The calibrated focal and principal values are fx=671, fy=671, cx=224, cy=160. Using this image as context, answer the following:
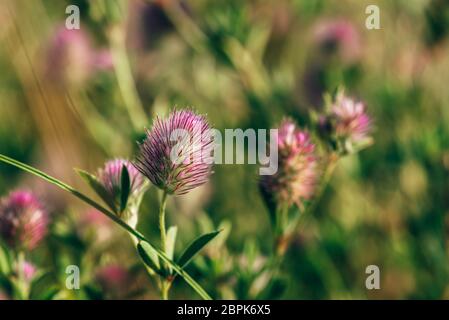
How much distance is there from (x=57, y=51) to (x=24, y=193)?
925mm

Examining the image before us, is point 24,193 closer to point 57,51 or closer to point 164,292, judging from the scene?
point 164,292

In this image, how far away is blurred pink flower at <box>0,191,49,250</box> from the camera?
125cm

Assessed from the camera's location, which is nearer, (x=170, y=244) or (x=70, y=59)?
(x=170, y=244)

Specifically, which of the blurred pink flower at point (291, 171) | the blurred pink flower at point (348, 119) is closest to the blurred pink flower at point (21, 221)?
the blurred pink flower at point (291, 171)

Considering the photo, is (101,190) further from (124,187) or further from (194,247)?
(194,247)

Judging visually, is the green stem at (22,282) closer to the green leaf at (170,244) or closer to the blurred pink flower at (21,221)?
the blurred pink flower at (21,221)

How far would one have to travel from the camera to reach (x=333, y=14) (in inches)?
101

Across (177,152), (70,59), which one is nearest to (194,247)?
(177,152)

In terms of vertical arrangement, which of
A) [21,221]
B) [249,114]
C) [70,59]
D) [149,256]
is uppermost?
[70,59]

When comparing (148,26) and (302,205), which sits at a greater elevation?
(148,26)

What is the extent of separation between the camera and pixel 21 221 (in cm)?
126

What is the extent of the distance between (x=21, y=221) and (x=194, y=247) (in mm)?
378

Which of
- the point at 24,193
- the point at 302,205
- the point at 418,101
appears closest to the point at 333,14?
the point at 418,101

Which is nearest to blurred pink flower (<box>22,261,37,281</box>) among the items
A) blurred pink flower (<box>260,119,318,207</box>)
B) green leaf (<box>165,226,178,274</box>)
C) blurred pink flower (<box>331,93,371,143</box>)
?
green leaf (<box>165,226,178,274</box>)
